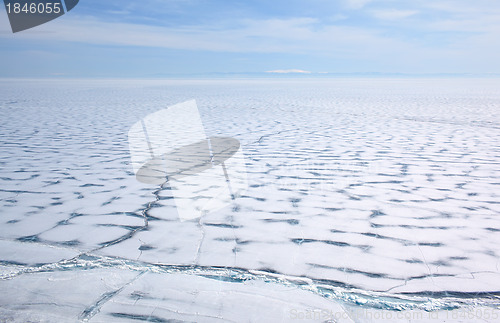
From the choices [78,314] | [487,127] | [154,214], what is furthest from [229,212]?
[487,127]

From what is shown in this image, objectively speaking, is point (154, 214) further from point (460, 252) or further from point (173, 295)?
point (460, 252)

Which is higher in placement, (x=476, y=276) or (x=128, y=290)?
(x=128, y=290)

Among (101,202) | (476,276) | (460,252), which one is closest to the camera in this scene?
(476,276)

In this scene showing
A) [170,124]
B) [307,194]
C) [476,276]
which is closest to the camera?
[476,276]

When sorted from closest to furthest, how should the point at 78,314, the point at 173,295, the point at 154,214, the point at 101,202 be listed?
the point at 78,314 → the point at 173,295 → the point at 154,214 → the point at 101,202

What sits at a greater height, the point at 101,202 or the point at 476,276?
the point at 101,202

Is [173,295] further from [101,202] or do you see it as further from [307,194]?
[307,194]

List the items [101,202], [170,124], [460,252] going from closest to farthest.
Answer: [460,252] < [101,202] < [170,124]

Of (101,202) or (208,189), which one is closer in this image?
(101,202)

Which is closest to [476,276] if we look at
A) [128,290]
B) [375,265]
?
[375,265]
